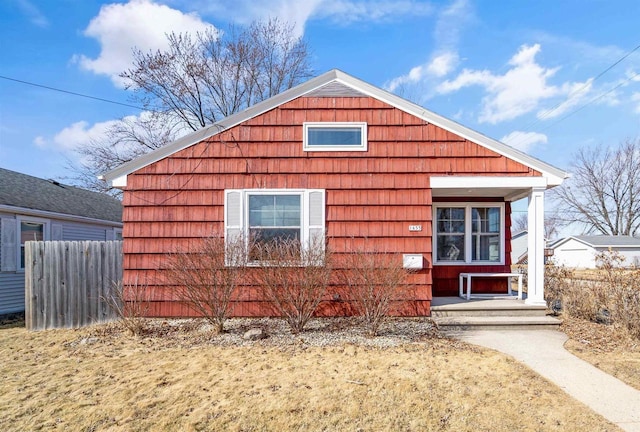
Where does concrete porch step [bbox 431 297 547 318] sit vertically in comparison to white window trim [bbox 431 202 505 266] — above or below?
below

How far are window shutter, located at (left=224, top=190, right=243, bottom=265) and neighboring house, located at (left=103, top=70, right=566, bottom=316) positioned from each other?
0.02 m

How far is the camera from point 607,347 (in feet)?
17.7

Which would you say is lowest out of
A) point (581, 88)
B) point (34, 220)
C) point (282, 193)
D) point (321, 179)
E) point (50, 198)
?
point (34, 220)

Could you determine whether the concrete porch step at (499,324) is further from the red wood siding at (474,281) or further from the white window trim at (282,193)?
the white window trim at (282,193)

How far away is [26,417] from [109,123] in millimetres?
16132

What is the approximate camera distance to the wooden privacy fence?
673cm

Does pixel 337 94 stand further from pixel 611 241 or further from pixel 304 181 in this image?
pixel 611 241

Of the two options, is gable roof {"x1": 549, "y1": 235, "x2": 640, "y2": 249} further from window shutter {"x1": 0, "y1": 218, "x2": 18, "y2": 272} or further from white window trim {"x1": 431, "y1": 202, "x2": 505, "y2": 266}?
window shutter {"x1": 0, "y1": 218, "x2": 18, "y2": 272}

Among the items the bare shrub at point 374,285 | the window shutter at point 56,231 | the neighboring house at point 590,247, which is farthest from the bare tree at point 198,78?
the neighboring house at point 590,247

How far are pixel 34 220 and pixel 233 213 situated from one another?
641 centimetres

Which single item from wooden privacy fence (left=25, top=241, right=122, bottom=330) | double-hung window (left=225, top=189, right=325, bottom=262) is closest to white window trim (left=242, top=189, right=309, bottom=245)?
double-hung window (left=225, top=189, right=325, bottom=262)

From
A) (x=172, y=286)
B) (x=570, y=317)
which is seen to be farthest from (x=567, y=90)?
(x=172, y=286)

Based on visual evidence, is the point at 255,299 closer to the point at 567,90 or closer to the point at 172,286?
the point at 172,286

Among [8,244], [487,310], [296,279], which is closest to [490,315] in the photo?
[487,310]
